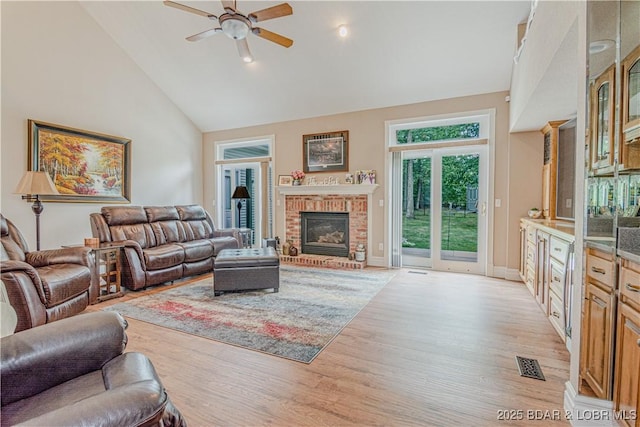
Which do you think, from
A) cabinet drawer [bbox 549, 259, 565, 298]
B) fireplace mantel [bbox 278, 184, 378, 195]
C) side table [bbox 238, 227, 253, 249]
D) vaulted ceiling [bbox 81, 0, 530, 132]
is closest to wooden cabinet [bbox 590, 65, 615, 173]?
cabinet drawer [bbox 549, 259, 565, 298]

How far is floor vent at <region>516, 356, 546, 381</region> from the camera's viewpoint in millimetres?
2033

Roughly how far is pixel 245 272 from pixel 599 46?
11.7 ft

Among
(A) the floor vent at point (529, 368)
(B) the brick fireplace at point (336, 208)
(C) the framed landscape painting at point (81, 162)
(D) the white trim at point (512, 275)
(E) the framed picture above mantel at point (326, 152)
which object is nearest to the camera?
(A) the floor vent at point (529, 368)

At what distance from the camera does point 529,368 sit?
212 centimetres

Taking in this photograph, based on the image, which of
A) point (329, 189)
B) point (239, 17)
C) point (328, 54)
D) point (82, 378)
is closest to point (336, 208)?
point (329, 189)

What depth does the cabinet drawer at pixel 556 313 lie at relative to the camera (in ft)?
8.04

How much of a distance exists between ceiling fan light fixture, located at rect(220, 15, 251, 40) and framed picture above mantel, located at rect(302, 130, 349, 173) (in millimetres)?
2618

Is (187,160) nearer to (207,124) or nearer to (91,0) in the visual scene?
(207,124)

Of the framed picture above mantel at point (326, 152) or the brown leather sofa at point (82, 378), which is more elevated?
the framed picture above mantel at point (326, 152)

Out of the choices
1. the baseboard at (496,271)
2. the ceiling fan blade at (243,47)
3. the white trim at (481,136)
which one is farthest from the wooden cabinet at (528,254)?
the ceiling fan blade at (243,47)

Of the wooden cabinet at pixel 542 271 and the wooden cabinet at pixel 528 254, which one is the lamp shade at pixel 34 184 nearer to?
the wooden cabinet at pixel 542 271

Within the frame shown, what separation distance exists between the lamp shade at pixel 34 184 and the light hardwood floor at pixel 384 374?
203 cm

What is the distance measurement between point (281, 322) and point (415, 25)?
3.80m

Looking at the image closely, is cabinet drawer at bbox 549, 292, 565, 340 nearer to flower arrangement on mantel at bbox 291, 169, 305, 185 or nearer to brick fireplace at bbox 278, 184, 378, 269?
brick fireplace at bbox 278, 184, 378, 269
